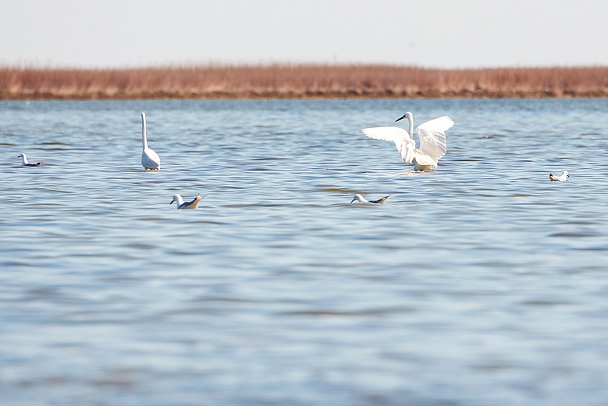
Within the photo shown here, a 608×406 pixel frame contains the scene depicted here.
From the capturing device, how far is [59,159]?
73.3ft

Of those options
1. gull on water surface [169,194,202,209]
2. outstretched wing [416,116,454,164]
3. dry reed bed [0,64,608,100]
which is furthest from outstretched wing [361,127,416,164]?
dry reed bed [0,64,608,100]

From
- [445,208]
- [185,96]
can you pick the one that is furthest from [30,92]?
[445,208]

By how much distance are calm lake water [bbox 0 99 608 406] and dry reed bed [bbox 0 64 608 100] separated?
39576mm

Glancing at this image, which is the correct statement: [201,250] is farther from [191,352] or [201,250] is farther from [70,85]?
[70,85]

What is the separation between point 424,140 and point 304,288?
9777mm

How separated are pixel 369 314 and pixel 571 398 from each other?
1.97 meters

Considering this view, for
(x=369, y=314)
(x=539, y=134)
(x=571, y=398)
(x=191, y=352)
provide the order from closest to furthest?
(x=571, y=398), (x=191, y=352), (x=369, y=314), (x=539, y=134)

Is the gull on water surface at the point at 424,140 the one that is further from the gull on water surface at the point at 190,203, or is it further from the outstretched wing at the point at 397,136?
the gull on water surface at the point at 190,203

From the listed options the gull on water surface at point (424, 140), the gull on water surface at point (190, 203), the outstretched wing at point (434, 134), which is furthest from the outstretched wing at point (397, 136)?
the gull on water surface at point (190, 203)

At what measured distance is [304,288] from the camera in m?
8.00

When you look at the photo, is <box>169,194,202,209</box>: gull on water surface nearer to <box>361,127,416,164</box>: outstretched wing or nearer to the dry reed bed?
<box>361,127,416,164</box>: outstretched wing

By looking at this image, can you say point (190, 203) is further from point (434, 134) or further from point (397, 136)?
point (434, 134)

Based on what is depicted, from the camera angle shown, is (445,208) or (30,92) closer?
(445,208)

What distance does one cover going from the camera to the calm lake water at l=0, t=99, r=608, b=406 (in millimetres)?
5656
